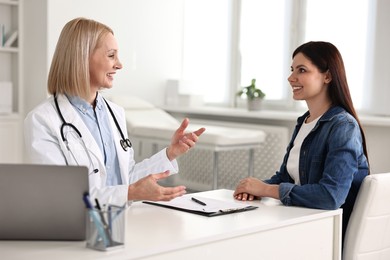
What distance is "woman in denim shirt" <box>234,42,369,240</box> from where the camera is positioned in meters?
2.17

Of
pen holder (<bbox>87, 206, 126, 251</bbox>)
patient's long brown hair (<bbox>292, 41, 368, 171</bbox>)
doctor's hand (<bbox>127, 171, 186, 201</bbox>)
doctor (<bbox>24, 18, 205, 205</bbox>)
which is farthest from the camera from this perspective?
patient's long brown hair (<bbox>292, 41, 368, 171</bbox>)

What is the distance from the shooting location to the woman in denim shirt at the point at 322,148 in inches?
85.6

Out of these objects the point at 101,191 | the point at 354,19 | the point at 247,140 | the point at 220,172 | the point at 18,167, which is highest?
the point at 354,19

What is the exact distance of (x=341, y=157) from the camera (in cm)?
218

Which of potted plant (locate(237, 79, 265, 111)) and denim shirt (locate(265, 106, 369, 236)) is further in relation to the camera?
potted plant (locate(237, 79, 265, 111))

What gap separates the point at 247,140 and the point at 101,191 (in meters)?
3.24

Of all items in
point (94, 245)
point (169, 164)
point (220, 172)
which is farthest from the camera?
point (220, 172)

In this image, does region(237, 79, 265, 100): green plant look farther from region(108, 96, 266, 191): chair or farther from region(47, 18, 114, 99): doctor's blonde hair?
region(47, 18, 114, 99): doctor's blonde hair

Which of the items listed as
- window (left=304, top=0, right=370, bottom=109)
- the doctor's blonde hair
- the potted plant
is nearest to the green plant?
the potted plant

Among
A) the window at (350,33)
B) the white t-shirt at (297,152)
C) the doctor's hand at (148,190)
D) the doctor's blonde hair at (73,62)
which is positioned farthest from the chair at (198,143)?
the doctor's hand at (148,190)

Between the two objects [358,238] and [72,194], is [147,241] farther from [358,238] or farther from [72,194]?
[358,238]

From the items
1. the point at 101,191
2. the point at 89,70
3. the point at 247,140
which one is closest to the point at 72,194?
the point at 101,191

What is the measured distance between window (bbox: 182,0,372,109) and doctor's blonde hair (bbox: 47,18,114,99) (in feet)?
11.3

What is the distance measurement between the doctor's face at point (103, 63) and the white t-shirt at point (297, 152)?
78 centimetres
